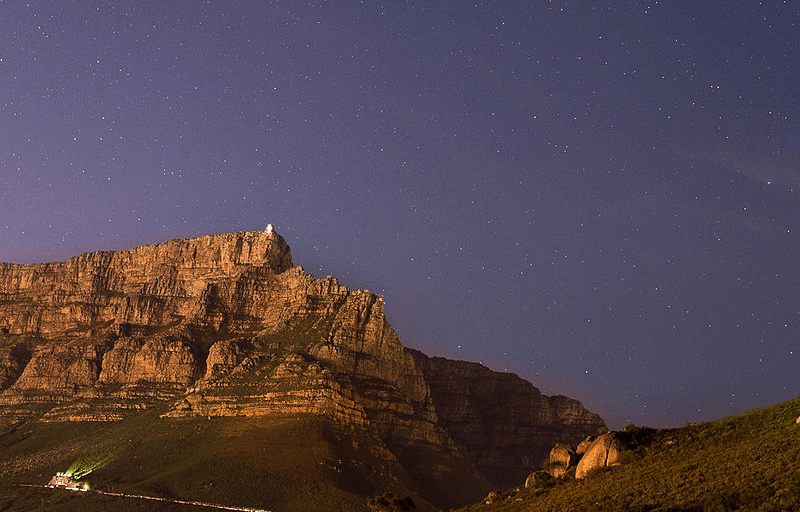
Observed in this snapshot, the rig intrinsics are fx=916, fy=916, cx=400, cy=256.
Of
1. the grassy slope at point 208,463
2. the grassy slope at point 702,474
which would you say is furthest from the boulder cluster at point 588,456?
the grassy slope at point 208,463

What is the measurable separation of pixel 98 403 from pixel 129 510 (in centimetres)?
6571

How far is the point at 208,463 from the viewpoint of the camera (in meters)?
139

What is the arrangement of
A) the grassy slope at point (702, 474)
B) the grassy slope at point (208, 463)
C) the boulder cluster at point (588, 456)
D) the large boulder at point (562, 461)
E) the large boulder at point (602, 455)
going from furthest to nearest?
the grassy slope at point (208, 463) < the large boulder at point (562, 461) < the boulder cluster at point (588, 456) < the large boulder at point (602, 455) < the grassy slope at point (702, 474)

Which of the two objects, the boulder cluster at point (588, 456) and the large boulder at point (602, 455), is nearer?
the large boulder at point (602, 455)

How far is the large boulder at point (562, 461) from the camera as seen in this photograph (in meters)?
61.8

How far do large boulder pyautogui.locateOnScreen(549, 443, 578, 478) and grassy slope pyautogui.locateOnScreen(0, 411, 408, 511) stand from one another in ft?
218

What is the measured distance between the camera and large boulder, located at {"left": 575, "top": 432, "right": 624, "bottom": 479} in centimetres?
5741

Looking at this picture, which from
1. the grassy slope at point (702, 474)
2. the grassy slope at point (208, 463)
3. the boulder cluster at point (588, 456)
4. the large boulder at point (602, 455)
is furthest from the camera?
the grassy slope at point (208, 463)

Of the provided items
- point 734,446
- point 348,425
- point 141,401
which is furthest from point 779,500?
point 141,401

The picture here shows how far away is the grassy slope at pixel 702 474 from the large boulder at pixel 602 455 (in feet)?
3.12

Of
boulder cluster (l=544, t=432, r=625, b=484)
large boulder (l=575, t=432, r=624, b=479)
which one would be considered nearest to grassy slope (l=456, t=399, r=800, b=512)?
large boulder (l=575, t=432, r=624, b=479)

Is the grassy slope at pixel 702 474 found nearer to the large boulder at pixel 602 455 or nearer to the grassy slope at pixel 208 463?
the large boulder at pixel 602 455

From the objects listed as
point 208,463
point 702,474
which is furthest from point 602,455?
point 208,463

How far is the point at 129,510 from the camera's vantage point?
12475 centimetres
